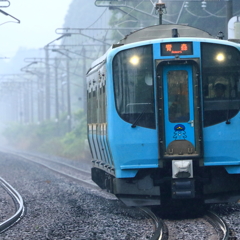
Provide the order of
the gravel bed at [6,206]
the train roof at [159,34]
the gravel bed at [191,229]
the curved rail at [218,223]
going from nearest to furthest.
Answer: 1. the curved rail at [218,223]
2. the gravel bed at [191,229]
3. the train roof at [159,34]
4. the gravel bed at [6,206]

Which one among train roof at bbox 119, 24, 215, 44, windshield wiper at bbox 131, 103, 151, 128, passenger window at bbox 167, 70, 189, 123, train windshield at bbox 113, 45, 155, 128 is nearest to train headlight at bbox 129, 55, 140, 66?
train windshield at bbox 113, 45, 155, 128

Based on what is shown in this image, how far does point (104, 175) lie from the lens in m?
12.2

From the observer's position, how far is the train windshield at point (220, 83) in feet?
30.5

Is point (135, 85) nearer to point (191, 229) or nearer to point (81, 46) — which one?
point (191, 229)

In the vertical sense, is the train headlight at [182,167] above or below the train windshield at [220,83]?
below

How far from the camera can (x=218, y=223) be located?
897 centimetres

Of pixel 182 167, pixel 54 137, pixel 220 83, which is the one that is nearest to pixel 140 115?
pixel 182 167

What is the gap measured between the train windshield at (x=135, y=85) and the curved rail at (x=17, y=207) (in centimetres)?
274

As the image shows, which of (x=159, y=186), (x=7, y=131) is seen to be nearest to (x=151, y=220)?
(x=159, y=186)

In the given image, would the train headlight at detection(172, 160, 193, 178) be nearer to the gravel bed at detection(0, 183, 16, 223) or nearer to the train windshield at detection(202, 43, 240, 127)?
the train windshield at detection(202, 43, 240, 127)

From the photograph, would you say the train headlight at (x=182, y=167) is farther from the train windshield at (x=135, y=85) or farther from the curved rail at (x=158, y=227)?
the curved rail at (x=158, y=227)

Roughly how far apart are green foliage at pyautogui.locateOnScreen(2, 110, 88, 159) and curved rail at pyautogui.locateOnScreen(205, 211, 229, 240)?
19408 mm

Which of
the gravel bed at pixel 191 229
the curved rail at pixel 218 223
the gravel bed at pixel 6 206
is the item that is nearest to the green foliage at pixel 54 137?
the gravel bed at pixel 6 206

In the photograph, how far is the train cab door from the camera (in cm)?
925
